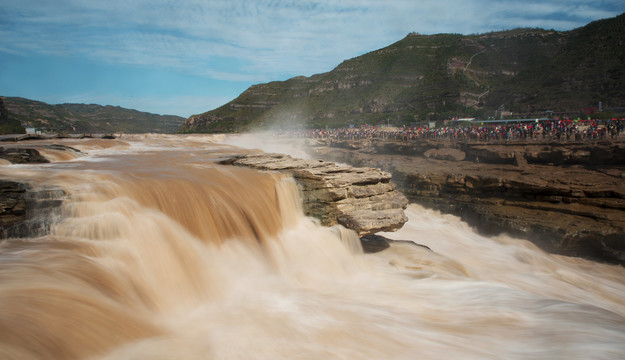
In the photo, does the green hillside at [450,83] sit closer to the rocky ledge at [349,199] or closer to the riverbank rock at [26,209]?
the rocky ledge at [349,199]

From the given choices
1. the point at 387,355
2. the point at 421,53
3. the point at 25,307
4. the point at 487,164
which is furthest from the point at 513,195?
the point at 421,53

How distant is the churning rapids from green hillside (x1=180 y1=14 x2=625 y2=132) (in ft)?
156

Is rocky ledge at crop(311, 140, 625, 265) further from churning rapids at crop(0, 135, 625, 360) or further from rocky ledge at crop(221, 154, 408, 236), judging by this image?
rocky ledge at crop(221, 154, 408, 236)

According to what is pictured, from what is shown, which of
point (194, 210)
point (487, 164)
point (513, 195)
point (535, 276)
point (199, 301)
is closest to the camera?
point (199, 301)

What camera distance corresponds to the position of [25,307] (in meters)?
3.57

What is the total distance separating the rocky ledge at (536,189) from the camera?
12766 millimetres

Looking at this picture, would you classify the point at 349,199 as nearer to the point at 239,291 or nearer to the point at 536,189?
the point at 239,291

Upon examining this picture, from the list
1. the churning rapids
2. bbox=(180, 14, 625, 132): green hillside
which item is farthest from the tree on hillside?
bbox=(180, 14, 625, 132): green hillside

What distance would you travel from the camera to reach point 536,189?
14.8 m

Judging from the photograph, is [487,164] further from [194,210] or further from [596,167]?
[194,210]

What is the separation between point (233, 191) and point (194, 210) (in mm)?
1244

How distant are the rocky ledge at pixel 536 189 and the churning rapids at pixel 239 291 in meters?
3.81

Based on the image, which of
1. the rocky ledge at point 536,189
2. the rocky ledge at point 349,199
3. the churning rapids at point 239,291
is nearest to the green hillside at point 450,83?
the rocky ledge at point 536,189

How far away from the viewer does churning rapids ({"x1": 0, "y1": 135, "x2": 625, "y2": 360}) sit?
13.2 ft
